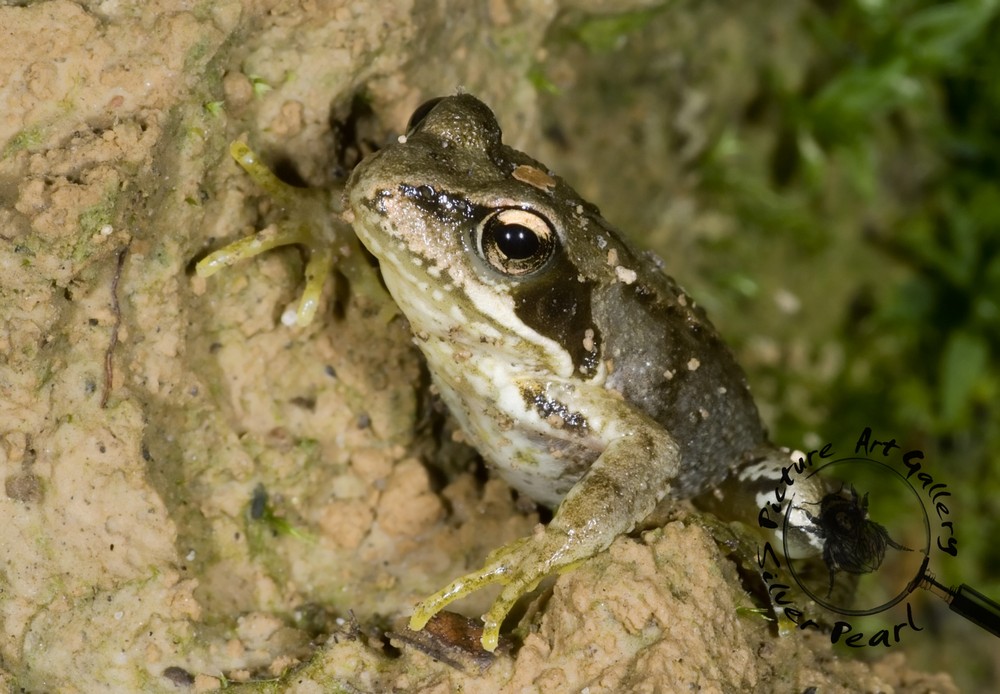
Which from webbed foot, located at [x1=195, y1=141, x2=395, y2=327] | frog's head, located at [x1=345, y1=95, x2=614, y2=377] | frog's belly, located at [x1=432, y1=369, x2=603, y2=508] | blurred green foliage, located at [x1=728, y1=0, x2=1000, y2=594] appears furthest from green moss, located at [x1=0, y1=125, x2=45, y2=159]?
blurred green foliage, located at [x1=728, y1=0, x2=1000, y2=594]

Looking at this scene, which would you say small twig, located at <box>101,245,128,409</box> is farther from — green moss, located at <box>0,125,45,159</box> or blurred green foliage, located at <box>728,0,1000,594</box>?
blurred green foliage, located at <box>728,0,1000,594</box>

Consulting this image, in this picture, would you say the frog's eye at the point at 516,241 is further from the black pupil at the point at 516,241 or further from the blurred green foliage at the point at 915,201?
the blurred green foliage at the point at 915,201

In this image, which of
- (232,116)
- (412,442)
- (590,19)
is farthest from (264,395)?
(590,19)

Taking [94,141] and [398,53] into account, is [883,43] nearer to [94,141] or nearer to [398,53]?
[398,53]

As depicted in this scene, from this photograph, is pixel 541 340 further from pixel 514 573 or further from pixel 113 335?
pixel 113 335

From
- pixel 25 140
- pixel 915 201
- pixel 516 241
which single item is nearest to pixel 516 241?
pixel 516 241
